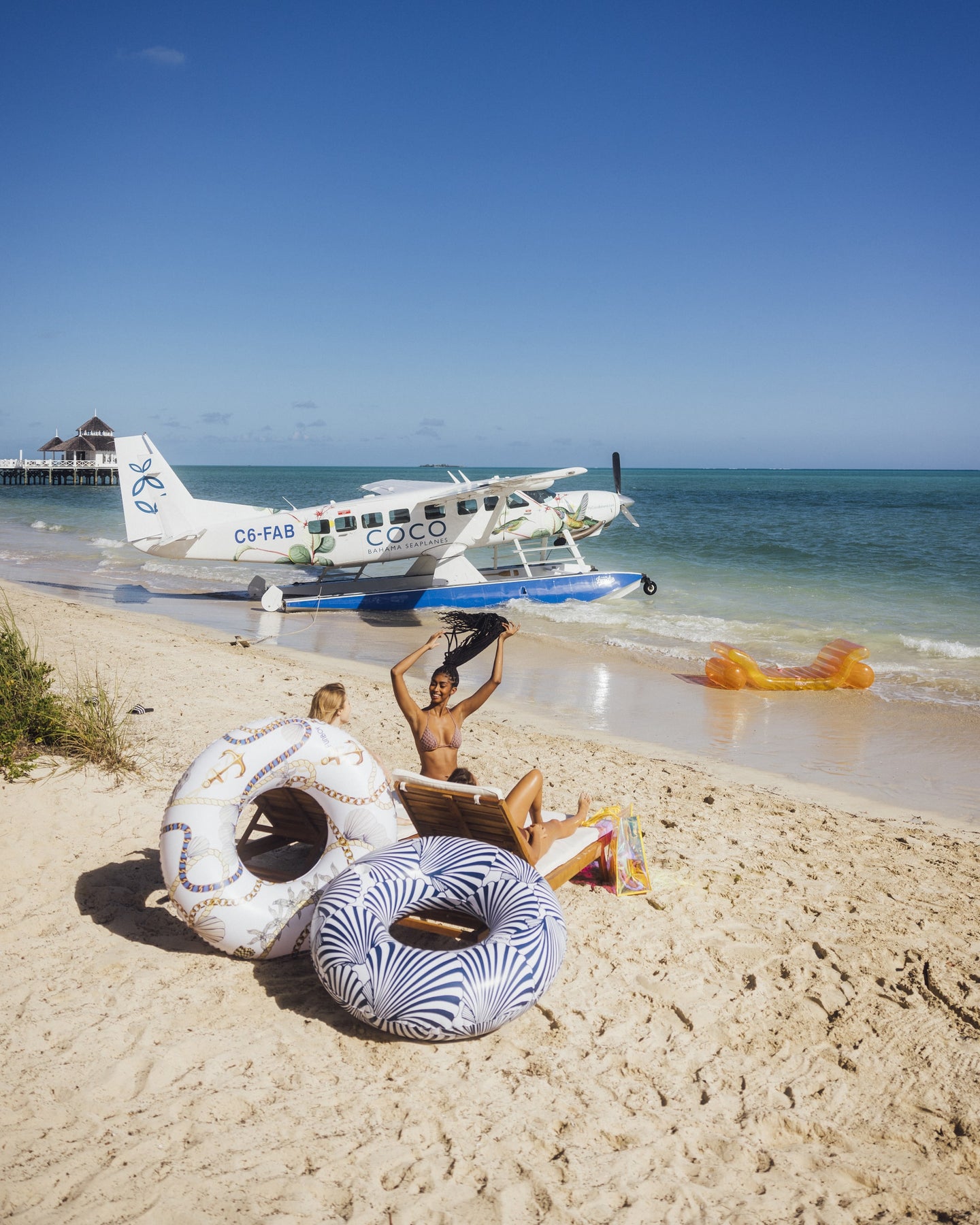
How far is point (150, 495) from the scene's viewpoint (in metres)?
14.6

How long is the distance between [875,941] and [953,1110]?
1216 millimetres

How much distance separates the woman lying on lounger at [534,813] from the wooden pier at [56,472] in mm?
65146

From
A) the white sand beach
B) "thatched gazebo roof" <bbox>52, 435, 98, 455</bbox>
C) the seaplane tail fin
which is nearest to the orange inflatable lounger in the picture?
the white sand beach

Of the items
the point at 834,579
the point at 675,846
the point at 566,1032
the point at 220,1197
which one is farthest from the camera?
the point at 834,579

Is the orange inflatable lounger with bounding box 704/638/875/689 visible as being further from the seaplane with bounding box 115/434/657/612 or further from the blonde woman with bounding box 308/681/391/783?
the blonde woman with bounding box 308/681/391/783

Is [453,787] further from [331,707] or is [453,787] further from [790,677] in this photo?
[790,677]

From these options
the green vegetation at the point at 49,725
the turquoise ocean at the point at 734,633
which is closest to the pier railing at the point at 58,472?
the turquoise ocean at the point at 734,633

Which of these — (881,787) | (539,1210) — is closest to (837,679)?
(881,787)

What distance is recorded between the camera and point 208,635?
506 inches

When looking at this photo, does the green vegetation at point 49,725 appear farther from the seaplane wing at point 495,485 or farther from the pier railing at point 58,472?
the pier railing at point 58,472

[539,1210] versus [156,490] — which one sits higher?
[156,490]

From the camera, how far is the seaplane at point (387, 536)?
48.4 feet

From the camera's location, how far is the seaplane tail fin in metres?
14.6

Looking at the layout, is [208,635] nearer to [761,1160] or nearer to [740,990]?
[740,990]
